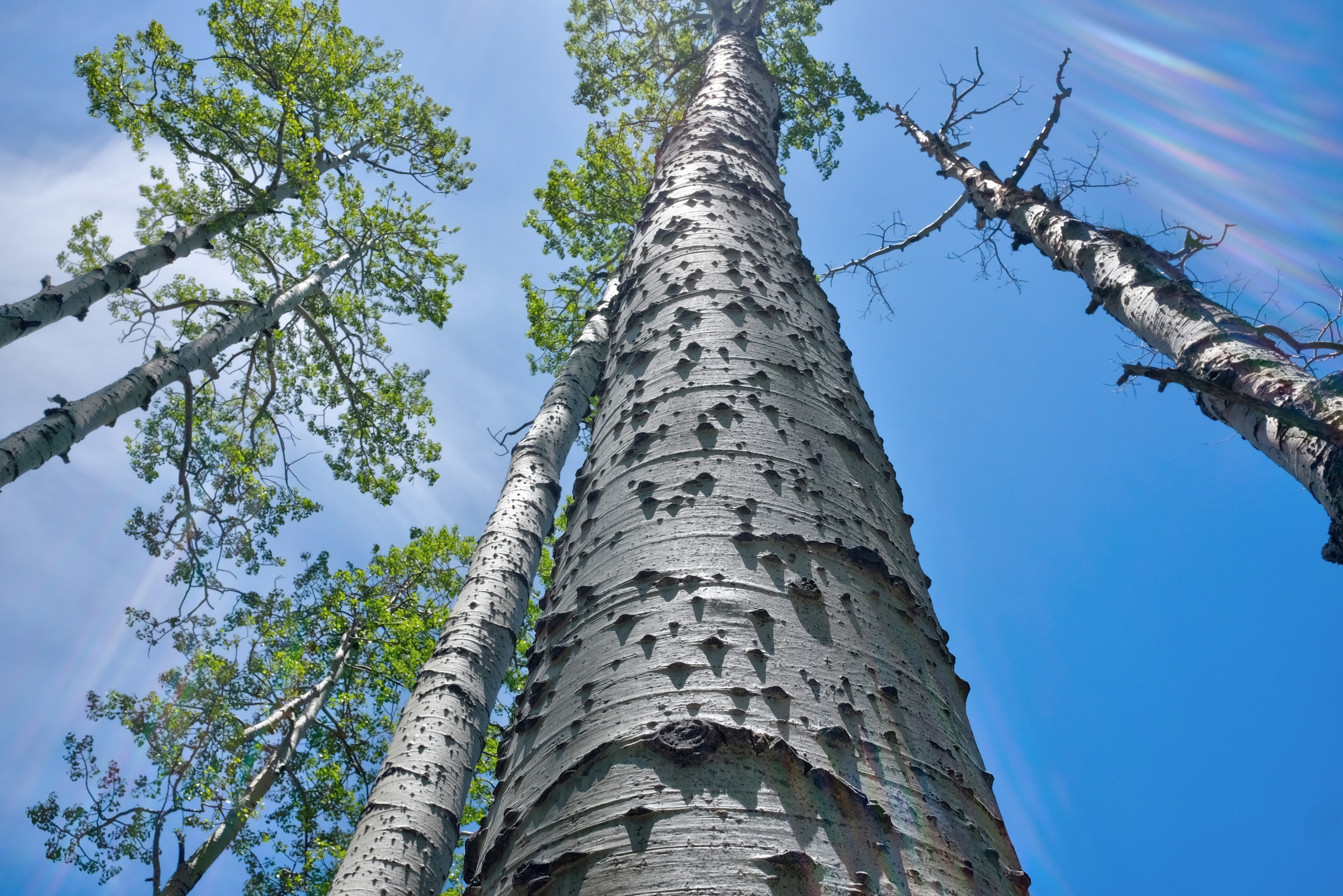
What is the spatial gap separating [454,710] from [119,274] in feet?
28.0

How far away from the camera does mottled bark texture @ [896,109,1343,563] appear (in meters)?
2.87

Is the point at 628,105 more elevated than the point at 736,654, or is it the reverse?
the point at 628,105

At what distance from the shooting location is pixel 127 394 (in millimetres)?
7602

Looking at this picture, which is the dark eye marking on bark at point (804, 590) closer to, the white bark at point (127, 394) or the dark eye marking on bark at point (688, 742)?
the dark eye marking on bark at point (688, 742)

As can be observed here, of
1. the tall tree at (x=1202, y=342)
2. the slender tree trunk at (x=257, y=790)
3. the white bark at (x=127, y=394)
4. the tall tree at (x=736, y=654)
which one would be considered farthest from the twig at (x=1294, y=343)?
the slender tree trunk at (x=257, y=790)

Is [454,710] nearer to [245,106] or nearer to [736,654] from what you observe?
A: [736,654]

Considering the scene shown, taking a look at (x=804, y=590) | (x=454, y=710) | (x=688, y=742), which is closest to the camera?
(x=688, y=742)

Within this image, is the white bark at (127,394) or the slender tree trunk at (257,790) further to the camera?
the slender tree trunk at (257,790)

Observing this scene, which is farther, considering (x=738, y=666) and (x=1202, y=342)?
(x=1202, y=342)

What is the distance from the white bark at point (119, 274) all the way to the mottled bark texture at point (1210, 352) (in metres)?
9.37

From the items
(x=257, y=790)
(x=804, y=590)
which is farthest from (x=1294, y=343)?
(x=257, y=790)

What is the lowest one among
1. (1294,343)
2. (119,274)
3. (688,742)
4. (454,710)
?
(688,742)

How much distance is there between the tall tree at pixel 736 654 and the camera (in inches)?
32.5

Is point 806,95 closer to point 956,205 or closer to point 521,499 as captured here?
point 956,205
